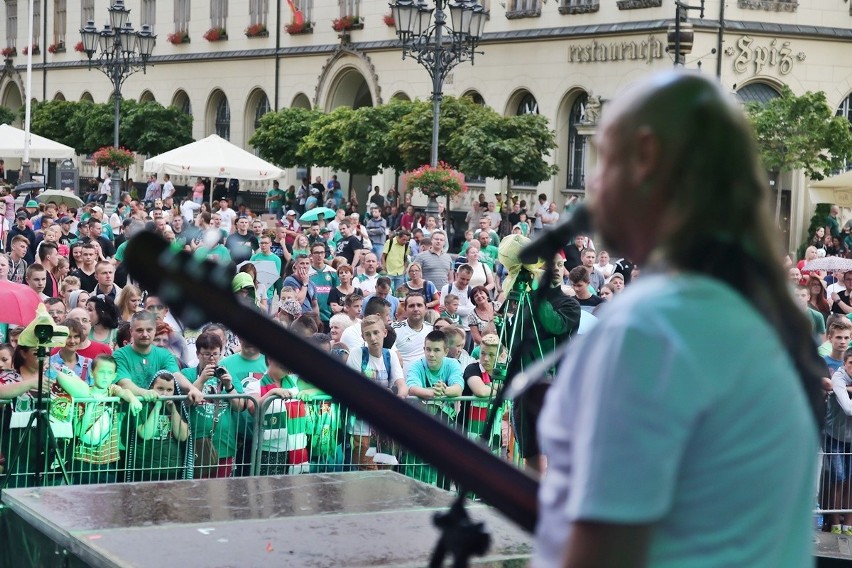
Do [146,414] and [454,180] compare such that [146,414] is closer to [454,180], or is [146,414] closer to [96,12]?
[454,180]

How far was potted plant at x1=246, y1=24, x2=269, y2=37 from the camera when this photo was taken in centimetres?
4931

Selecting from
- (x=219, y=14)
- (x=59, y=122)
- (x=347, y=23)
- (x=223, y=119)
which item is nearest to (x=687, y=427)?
(x=347, y=23)

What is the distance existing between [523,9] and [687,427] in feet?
123

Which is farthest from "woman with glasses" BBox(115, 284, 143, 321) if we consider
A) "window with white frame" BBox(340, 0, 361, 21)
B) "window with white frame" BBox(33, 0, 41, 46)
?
"window with white frame" BBox(33, 0, 41, 46)

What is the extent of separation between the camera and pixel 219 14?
52281 mm

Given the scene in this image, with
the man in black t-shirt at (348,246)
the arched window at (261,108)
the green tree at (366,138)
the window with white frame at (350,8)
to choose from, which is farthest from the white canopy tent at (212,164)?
the arched window at (261,108)

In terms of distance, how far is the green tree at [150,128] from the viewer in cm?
4766

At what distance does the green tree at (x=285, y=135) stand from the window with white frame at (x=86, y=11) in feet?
73.1

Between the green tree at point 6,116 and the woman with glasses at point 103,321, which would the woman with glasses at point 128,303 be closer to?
the woman with glasses at point 103,321

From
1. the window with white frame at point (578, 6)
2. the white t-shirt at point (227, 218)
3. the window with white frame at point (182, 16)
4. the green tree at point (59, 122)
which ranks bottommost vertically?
the white t-shirt at point (227, 218)

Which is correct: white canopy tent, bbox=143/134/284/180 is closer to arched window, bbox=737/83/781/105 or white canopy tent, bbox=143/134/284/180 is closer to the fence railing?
arched window, bbox=737/83/781/105

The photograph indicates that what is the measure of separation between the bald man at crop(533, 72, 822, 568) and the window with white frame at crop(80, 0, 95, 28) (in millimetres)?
61721

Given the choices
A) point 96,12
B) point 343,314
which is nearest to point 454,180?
point 343,314

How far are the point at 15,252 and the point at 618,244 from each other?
1472 centimetres
